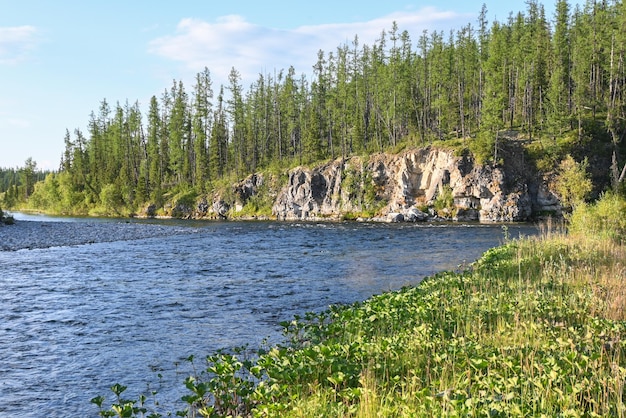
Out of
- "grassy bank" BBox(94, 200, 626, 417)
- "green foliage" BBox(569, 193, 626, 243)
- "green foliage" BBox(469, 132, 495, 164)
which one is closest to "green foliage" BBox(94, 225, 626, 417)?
"grassy bank" BBox(94, 200, 626, 417)

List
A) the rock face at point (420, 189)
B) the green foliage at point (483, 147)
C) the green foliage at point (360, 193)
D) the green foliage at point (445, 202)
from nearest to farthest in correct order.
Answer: the rock face at point (420, 189) → the green foliage at point (445, 202) → the green foliage at point (483, 147) → the green foliage at point (360, 193)

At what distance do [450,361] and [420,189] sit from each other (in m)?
64.6

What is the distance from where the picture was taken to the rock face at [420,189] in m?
62.8

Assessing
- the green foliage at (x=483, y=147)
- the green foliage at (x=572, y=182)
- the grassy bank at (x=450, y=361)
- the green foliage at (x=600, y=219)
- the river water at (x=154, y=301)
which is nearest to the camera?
the grassy bank at (x=450, y=361)

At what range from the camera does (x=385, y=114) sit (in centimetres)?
8675

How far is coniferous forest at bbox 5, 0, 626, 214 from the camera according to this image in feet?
233

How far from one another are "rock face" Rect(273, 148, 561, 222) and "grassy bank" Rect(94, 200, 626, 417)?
50264mm

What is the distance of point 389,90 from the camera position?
85062 mm

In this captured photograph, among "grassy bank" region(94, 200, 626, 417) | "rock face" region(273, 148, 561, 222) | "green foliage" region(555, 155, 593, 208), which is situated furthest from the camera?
"rock face" region(273, 148, 561, 222)

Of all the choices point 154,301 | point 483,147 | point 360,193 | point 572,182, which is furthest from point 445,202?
point 154,301

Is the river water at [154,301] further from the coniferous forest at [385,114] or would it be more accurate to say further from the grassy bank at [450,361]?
the coniferous forest at [385,114]

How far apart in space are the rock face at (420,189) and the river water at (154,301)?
26797 mm

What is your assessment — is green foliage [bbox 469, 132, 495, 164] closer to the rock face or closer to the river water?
the rock face

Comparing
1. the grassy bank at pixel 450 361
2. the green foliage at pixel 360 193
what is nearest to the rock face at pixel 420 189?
the green foliage at pixel 360 193
